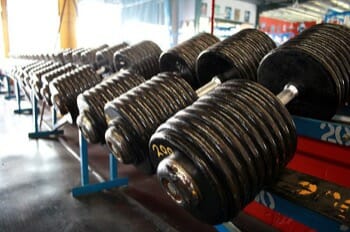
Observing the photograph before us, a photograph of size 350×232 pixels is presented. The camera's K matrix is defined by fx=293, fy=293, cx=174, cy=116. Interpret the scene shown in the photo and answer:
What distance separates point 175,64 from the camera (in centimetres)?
156

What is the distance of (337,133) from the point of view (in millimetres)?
847

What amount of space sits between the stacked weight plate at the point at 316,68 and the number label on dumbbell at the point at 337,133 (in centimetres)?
9

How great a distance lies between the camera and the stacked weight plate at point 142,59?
6.20 feet

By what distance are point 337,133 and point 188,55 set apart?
2.59 ft

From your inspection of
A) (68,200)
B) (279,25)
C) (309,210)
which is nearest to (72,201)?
(68,200)

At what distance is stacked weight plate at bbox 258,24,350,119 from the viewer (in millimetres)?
870

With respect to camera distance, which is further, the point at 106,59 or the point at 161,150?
the point at 106,59

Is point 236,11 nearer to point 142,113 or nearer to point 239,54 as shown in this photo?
point 239,54

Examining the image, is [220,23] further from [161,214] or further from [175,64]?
[161,214]

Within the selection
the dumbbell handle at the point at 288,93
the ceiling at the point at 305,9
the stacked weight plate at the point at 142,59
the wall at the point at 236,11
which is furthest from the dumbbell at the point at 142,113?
the wall at the point at 236,11

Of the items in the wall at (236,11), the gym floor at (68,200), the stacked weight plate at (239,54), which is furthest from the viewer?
the wall at (236,11)

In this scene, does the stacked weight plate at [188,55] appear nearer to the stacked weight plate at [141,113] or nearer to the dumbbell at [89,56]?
the stacked weight plate at [141,113]

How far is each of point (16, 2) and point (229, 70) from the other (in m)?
Answer: 6.13

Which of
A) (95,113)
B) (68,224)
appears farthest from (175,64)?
(68,224)
